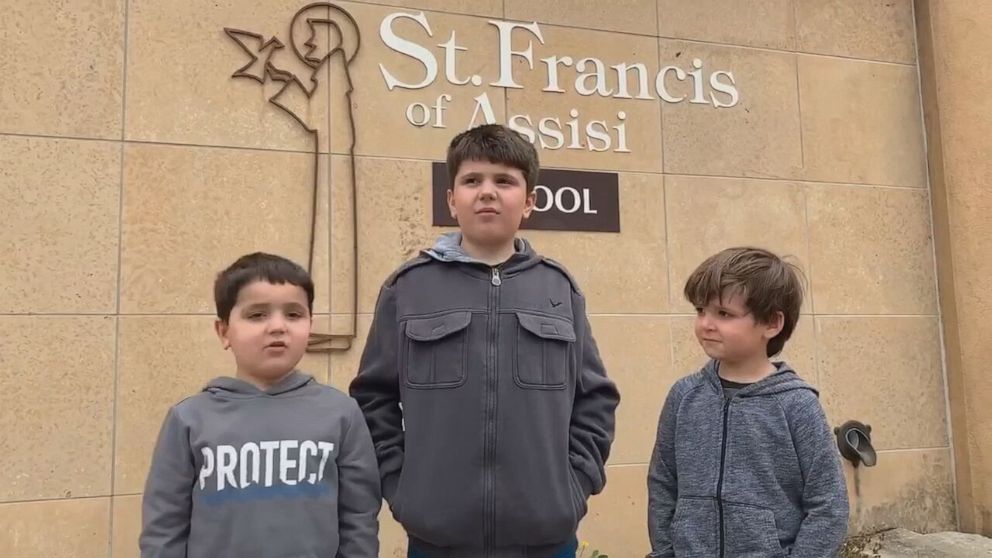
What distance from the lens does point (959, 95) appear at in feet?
15.9

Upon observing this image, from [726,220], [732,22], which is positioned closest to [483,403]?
[726,220]

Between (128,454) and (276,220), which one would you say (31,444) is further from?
(276,220)

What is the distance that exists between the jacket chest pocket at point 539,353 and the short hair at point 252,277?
577mm

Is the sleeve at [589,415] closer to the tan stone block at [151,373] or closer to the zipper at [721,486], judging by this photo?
the zipper at [721,486]

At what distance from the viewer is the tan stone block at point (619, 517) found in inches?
165

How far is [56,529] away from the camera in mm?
3518

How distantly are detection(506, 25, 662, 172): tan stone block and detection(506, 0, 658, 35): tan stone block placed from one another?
38mm

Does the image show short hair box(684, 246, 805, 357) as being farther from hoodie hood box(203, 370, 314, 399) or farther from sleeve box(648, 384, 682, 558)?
hoodie hood box(203, 370, 314, 399)

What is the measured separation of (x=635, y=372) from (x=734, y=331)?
2.15 m

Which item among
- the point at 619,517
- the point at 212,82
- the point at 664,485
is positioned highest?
the point at 212,82

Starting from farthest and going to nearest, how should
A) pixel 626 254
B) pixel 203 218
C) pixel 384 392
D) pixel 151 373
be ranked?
pixel 626 254 → pixel 203 218 → pixel 151 373 → pixel 384 392

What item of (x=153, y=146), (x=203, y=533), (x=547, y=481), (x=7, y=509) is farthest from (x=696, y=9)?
(x=7, y=509)

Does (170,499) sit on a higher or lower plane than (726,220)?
lower

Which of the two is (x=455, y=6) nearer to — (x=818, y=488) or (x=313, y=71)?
(x=313, y=71)
